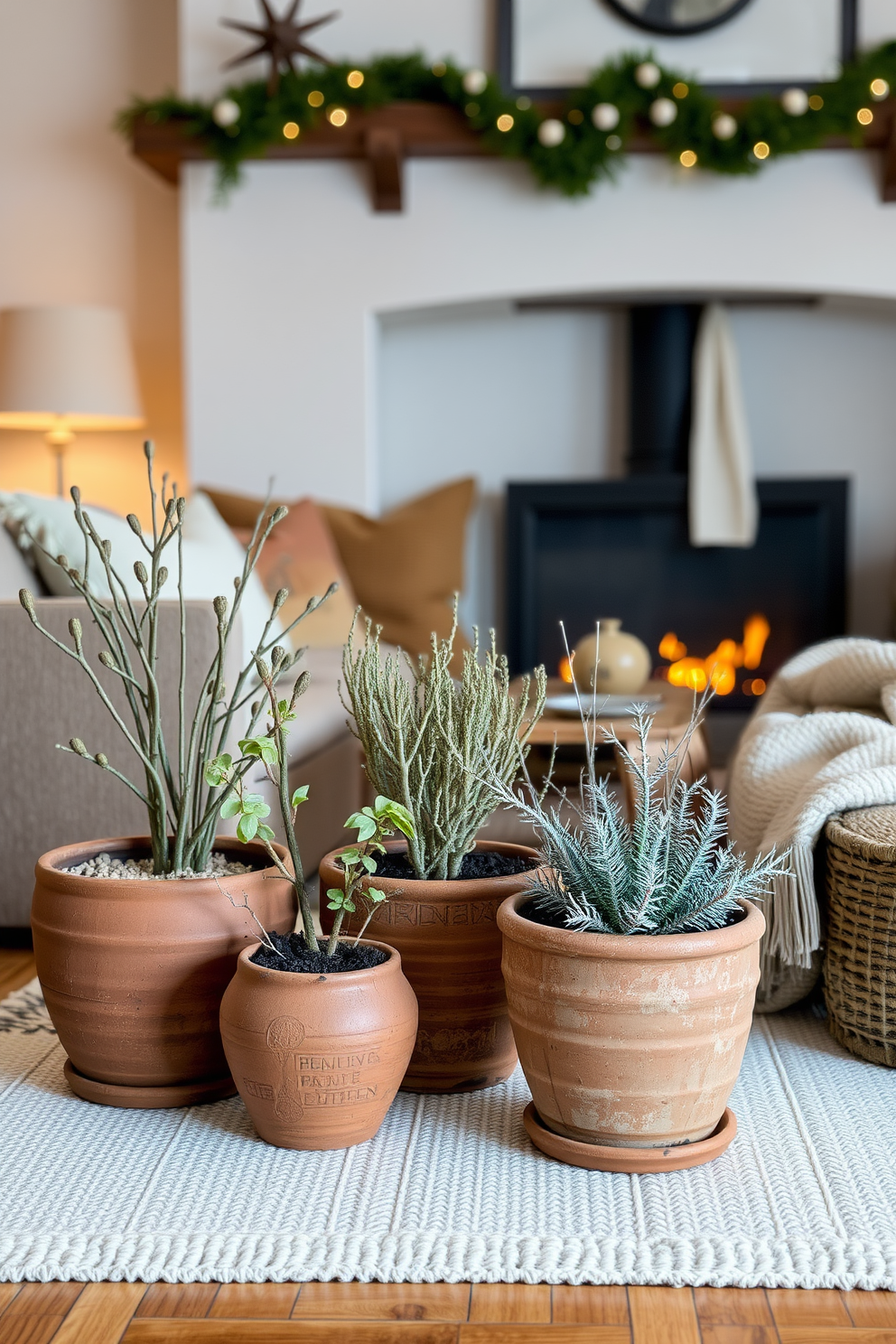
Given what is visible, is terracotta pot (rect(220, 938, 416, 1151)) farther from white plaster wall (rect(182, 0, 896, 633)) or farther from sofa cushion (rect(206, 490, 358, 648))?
white plaster wall (rect(182, 0, 896, 633))

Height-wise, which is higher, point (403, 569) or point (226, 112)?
point (226, 112)

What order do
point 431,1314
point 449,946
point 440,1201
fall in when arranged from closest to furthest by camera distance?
point 431,1314 → point 440,1201 → point 449,946

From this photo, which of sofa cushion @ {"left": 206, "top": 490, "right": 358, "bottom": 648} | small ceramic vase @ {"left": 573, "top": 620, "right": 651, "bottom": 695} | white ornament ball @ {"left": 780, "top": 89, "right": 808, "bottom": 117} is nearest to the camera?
small ceramic vase @ {"left": 573, "top": 620, "right": 651, "bottom": 695}

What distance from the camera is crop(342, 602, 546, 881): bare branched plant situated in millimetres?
1580

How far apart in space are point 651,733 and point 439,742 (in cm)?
77

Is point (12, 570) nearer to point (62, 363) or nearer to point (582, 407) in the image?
point (62, 363)

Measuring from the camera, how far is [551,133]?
155 inches

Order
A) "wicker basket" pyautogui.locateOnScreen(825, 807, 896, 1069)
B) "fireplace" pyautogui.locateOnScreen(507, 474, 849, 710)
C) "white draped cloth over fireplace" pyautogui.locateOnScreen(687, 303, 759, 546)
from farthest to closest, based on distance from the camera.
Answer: "fireplace" pyautogui.locateOnScreen(507, 474, 849, 710)
"white draped cloth over fireplace" pyautogui.locateOnScreen(687, 303, 759, 546)
"wicker basket" pyautogui.locateOnScreen(825, 807, 896, 1069)

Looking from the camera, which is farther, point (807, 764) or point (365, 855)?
point (807, 764)

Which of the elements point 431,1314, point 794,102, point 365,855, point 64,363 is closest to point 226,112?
point 64,363

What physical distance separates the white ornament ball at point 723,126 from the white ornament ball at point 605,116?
0.30m

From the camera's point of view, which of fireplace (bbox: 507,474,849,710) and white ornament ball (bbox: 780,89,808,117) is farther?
fireplace (bbox: 507,474,849,710)

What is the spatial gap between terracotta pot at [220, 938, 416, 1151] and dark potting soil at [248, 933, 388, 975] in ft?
0.10

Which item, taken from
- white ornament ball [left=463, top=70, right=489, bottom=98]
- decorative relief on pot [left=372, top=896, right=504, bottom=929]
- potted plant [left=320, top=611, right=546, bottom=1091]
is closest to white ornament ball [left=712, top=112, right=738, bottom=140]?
white ornament ball [left=463, top=70, right=489, bottom=98]
